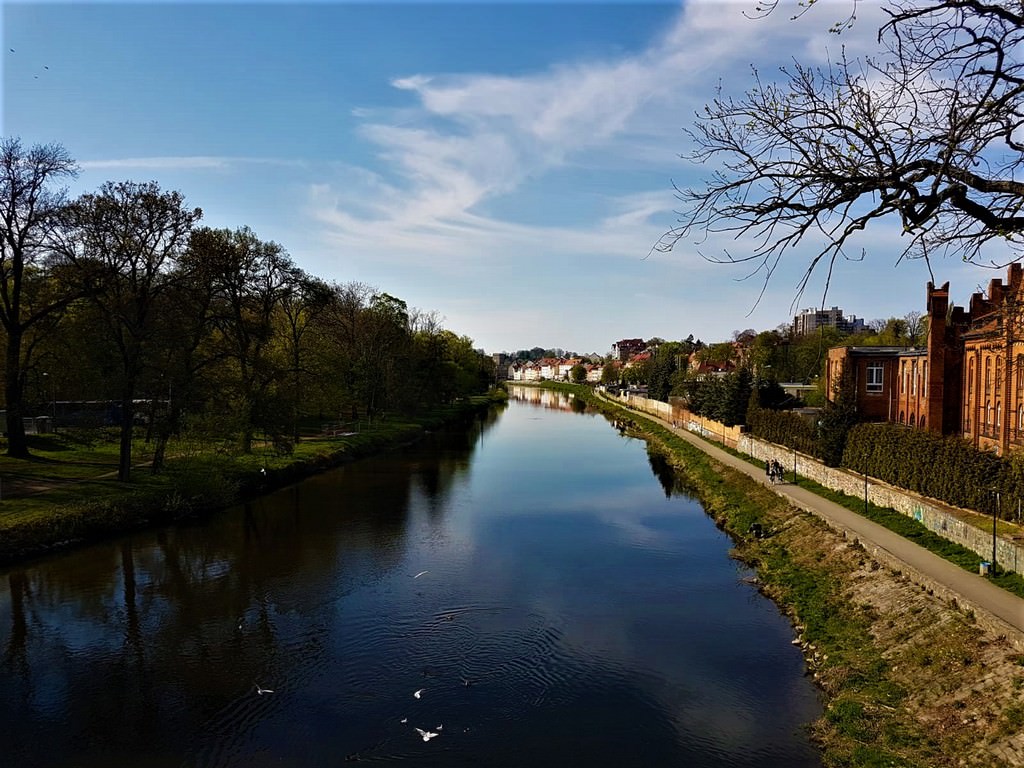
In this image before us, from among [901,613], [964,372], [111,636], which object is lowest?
[111,636]

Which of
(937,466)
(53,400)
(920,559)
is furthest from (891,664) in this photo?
(53,400)

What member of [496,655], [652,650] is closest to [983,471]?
[652,650]

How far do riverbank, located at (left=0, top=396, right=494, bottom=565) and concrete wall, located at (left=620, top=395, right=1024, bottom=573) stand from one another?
76.0ft

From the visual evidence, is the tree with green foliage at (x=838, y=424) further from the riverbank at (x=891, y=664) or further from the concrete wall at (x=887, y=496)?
the riverbank at (x=891, y=664)

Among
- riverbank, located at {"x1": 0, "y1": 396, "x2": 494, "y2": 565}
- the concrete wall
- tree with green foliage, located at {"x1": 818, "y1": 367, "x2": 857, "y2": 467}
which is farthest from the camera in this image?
tree with green foliage, located at {"x1": 818, "y1": 367, "x2": 857, "y2": 467}

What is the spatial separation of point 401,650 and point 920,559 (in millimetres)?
11595

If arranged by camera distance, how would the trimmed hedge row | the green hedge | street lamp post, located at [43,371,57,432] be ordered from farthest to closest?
the trimmed hedge row
street lamp post, located at [43,371,57,432]
the green hedge

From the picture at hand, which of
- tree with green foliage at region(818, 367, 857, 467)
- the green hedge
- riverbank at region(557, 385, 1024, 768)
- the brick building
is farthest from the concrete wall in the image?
the brick building

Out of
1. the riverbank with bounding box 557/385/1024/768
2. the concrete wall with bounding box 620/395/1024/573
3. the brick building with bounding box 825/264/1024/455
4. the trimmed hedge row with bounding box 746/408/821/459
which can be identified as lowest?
the riverbank with bounding box 557/385/1024/768

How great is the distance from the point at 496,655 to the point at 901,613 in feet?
26.2

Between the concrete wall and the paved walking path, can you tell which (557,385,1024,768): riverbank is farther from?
the concrete wall

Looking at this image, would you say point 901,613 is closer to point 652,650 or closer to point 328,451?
point 652,650

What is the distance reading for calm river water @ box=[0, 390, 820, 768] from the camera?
10.7 metres

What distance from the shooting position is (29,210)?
25266 millimetres
